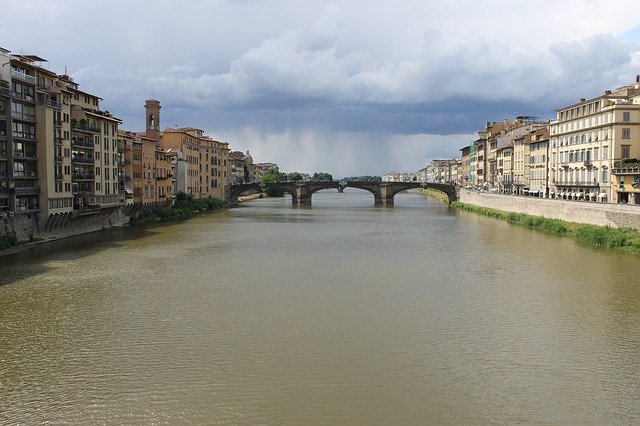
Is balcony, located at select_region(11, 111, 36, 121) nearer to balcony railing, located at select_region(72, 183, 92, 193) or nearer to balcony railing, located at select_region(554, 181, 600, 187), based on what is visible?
balcony railing, located at select_region(72, 183, 92, 193)

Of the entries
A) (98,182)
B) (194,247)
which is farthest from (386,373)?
(98,182)

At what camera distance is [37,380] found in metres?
13.2

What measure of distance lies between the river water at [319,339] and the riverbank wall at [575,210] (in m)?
4.55

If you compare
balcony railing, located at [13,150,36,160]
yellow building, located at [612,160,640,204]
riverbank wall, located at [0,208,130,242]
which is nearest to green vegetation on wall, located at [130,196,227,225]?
riverbank wall, located at [0,208,130,242]

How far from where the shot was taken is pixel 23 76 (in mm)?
32844

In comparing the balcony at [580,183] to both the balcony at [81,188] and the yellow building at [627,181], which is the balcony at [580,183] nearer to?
the yellow building at [627,181]

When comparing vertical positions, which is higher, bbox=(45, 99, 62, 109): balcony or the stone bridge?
bbox=(45, 99, 62, 109): balcony

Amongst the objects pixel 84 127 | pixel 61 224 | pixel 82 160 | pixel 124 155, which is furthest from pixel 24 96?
pixel 124 155

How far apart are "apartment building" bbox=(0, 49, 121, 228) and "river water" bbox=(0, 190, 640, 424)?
15.9 ft

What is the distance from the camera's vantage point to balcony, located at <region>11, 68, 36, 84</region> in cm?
3200

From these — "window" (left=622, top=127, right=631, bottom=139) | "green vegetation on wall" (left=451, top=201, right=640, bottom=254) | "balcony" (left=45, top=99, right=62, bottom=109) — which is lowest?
"green vegetation on wall" (left=451, top=201, right=640, bottom=254)

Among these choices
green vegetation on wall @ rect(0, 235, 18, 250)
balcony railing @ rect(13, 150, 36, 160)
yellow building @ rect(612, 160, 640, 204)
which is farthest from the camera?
yellow building @ rect(612, 160, 640, 204)

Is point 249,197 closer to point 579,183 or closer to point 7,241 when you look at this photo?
point 579,183

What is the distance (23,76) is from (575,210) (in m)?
34.6
